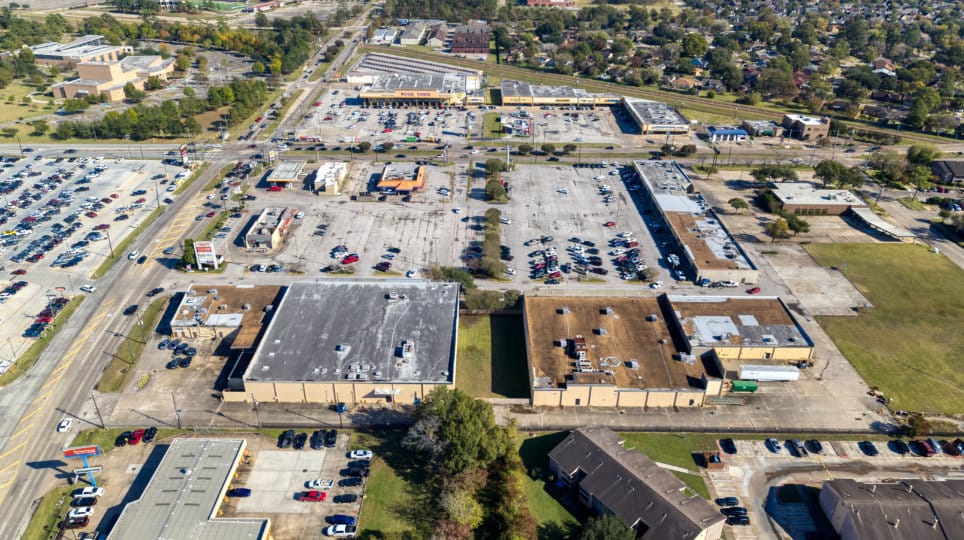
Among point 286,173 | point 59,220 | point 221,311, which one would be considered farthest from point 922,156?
point 59,220

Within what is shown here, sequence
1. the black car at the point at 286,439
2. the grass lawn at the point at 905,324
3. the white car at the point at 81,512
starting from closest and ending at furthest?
the white car at the point at 81,512
the black car at the point at 286,439
the grass lawn at the point at 905,324

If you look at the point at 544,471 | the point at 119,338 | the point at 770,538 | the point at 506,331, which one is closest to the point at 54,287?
the point at 119,338

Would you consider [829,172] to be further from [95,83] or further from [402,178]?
A: [95,83]

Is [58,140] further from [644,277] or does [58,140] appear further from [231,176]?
[644,277]

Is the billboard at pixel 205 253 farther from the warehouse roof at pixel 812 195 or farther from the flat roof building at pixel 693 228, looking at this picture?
the warehouse roof at pixel 812 195

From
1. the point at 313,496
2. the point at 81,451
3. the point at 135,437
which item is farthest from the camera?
the point at 135,437

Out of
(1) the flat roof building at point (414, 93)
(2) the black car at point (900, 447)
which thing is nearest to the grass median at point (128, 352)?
(2) the black car at point (900, 447)

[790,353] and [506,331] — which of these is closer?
[790,353]
